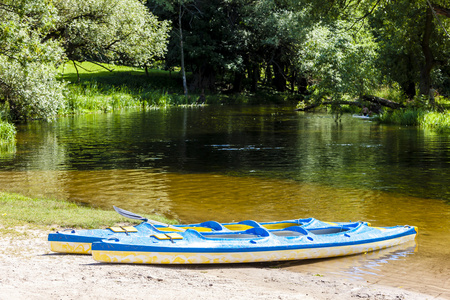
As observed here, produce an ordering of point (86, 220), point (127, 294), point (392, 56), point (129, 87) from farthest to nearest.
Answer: point (129, 87)
point (392, 56)
point (86, 220)
point (127, 294)

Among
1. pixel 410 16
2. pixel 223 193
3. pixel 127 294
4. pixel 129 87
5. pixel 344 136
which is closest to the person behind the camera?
pixel 127 294

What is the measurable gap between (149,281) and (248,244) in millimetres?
1654

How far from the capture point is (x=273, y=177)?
13.6 metres

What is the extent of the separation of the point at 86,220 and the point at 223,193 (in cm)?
433

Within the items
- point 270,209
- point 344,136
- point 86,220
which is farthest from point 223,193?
point 344,136

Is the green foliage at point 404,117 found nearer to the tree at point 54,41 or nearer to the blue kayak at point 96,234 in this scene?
the tree at point 54,41

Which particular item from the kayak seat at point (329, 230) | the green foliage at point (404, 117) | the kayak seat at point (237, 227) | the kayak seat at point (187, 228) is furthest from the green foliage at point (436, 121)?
the kayak seat at point (187, 228)

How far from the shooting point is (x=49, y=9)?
651 inches

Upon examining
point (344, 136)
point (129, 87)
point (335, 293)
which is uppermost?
point (129, 87)

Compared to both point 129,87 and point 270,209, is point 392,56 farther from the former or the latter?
point 270,209

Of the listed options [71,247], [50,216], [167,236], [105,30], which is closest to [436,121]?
[105,30]

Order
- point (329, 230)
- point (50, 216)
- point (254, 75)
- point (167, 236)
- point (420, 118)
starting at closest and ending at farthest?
1. point (167, 236)
2. point (329, 230)
3. point (50, 216)
4. point (420, 118)
5. point (254, 75)

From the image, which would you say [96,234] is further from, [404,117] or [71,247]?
[404,117]

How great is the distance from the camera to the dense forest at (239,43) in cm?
2139
